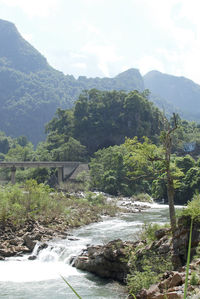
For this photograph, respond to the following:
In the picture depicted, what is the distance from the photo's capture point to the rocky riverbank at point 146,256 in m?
9.12

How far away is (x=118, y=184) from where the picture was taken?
4894cm

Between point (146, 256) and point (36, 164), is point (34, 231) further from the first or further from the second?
point (36, 164)

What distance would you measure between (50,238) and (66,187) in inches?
1240

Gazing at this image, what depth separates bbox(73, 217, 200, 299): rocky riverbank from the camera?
9.12 meters

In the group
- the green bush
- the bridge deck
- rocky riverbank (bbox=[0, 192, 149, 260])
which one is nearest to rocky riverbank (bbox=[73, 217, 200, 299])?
the green bush

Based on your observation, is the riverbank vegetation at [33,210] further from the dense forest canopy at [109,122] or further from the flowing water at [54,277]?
the dense forest canopy at [109,122]

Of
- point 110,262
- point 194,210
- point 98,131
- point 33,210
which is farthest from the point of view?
point 98,131

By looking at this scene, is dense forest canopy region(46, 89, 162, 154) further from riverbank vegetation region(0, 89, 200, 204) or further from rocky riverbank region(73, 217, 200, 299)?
rocky riverbank region(73, 217, 200, 299)

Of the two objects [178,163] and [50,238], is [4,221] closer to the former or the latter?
[50,238]

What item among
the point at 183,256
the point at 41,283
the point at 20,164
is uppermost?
the point at 20,164

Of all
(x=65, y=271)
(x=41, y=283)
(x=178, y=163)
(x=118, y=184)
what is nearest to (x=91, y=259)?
(x=65, y=271)

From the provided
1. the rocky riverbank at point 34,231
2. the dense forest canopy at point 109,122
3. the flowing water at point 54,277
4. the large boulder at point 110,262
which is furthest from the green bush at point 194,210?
the dense forest canopy at point 109,122

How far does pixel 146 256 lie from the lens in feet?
39.4

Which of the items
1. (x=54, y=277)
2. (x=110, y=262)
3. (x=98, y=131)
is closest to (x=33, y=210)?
(x=54, y=277)
